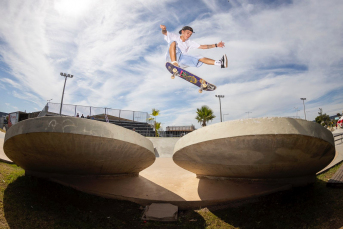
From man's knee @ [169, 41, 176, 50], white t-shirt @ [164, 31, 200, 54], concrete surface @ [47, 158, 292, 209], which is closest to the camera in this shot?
concrete surface @ [47, 158, 292, 209]

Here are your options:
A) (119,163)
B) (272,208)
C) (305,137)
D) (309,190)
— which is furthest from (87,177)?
(309,190)

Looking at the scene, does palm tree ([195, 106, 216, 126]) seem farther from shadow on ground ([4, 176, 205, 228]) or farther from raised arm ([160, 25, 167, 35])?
shadow on ground ([4, 176, 205, 228])

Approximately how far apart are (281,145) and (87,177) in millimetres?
5765

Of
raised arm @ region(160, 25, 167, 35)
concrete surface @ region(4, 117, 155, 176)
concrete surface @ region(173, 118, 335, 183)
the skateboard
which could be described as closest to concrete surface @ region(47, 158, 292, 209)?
concrete surface @ region(173, 118, 335, 183)

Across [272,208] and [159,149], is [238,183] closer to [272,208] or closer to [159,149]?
[272,208]

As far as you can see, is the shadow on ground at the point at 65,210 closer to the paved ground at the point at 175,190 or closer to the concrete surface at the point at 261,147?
the paved ground at the point at 175,190

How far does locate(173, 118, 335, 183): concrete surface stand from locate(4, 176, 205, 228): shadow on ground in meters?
1.68

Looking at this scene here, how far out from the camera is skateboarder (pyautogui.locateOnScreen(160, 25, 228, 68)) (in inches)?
702

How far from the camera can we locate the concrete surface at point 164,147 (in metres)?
18.6

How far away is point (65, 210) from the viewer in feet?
15.4

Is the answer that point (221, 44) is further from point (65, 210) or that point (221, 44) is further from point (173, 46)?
point (65, 210)

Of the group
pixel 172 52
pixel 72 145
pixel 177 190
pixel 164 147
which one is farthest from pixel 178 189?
pixel 172 52

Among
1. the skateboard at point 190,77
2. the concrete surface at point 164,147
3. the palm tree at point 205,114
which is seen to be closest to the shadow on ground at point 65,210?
the concrete surface at point 164,147

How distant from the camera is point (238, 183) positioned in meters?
6.41
